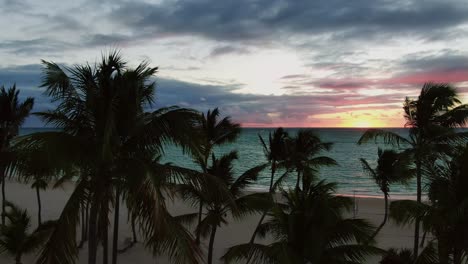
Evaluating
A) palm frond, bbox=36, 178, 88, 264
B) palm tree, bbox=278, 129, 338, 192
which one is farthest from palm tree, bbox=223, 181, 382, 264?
palm tree, bbox=278, 129, 338, 192

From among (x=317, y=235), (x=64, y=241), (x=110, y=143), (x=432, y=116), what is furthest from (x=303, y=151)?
(x=64, y=241)

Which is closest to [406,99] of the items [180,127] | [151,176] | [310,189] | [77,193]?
A: [310,189]

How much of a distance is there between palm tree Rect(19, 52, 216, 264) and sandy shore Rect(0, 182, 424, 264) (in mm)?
8272

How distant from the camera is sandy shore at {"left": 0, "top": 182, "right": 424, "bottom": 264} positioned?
16.3m

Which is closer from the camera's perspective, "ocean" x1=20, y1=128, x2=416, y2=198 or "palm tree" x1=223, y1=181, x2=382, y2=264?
"palm tree" x1=223, y1=181, x2=382, y2=264

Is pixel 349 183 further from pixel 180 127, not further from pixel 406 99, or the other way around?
pixel 180 127

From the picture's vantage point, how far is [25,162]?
285 inches

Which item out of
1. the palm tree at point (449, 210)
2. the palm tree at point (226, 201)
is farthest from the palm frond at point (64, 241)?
the palm tree at point (449, 210)

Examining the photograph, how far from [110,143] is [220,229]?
14.4 m

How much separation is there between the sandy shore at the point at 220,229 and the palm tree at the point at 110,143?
27.1 feet

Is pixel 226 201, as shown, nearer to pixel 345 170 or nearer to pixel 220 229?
pixel 220 229

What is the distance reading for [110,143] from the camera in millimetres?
7316

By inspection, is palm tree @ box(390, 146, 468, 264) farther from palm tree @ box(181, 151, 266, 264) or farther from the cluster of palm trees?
palm tree @ box(181, 151, 266, 264)

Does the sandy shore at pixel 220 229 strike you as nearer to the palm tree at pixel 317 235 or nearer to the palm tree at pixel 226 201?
the palm tree at pixel 226 201
